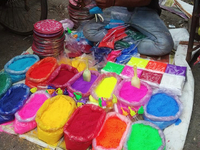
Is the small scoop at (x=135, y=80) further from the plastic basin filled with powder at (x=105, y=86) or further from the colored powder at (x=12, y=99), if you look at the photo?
the colored powder at (x=12, y=99)

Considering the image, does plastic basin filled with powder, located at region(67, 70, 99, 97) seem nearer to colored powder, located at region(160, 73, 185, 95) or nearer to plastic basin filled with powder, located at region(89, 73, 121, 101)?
plastic basin filled with powder, located at region(89, 73, 121, 101)

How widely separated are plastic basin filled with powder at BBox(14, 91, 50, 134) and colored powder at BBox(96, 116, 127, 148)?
23.5 inches

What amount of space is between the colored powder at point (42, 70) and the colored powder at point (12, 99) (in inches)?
7.8

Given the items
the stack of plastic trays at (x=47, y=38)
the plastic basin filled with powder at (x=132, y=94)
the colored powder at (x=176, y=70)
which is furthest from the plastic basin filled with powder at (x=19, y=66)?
the colored powder at (x=176, y=70)

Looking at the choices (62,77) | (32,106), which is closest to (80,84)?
(62,77)

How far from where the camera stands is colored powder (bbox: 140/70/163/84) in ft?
6.55

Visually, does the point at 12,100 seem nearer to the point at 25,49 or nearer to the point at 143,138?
the point at 25,49

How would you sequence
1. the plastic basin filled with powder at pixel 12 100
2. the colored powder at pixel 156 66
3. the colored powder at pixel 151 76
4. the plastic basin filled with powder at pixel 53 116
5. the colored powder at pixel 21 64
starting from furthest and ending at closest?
1. the colored powder at pixel 21 64
2. the colored powder at pixel 156 66
3. the colored powder at pixel 151 76
4. the plastic basin filled with powder at pixel 12 100
5. the plastic basin filled with powder at pixel 53 116

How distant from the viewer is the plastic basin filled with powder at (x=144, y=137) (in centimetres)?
155

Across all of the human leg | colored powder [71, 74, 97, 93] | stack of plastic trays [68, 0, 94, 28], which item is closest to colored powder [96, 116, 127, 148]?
colored powder [71, 74, 97, 93]

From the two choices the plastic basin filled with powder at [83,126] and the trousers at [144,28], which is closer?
the plastic basin filled with powder at [83,126]

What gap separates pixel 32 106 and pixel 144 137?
1005 millimetres

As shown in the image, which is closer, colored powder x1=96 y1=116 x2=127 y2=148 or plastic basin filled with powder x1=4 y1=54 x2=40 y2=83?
colored powder x1=96 y1=116 x2=127 y2=148

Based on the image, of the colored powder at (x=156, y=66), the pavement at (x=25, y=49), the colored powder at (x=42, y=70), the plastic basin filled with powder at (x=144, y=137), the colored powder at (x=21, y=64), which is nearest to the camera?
the plastic basin filled with powder at (x=144, y=137)
